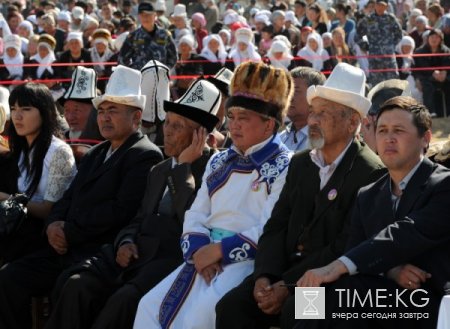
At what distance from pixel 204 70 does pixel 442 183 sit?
1333 cm

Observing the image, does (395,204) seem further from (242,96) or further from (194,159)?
(194,159)

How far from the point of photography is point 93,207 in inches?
266

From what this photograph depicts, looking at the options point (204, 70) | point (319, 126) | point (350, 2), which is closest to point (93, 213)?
point (319, 126)

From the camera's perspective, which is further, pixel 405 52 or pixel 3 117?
pixel 405 52

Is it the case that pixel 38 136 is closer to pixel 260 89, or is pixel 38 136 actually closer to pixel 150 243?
pixel 150 243

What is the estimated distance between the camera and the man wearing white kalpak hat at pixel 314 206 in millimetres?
5379

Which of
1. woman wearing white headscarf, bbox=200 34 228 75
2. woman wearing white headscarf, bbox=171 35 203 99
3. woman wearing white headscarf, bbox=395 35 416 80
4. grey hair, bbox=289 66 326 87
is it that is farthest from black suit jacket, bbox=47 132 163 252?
woman wearing white headscarf, bbox=395 35 416 80

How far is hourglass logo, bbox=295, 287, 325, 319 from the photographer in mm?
4812

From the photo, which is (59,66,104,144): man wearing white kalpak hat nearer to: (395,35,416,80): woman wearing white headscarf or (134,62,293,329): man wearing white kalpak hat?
(134,62,293,329): man wearing white kalpak hat

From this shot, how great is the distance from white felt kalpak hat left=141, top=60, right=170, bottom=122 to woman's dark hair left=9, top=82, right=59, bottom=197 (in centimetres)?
105

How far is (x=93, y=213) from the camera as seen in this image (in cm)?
671

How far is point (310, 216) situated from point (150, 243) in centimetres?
125

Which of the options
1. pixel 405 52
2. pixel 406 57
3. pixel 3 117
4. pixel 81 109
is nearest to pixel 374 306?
pixel 3 117

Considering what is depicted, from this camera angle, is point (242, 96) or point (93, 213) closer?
point (242, 96)
